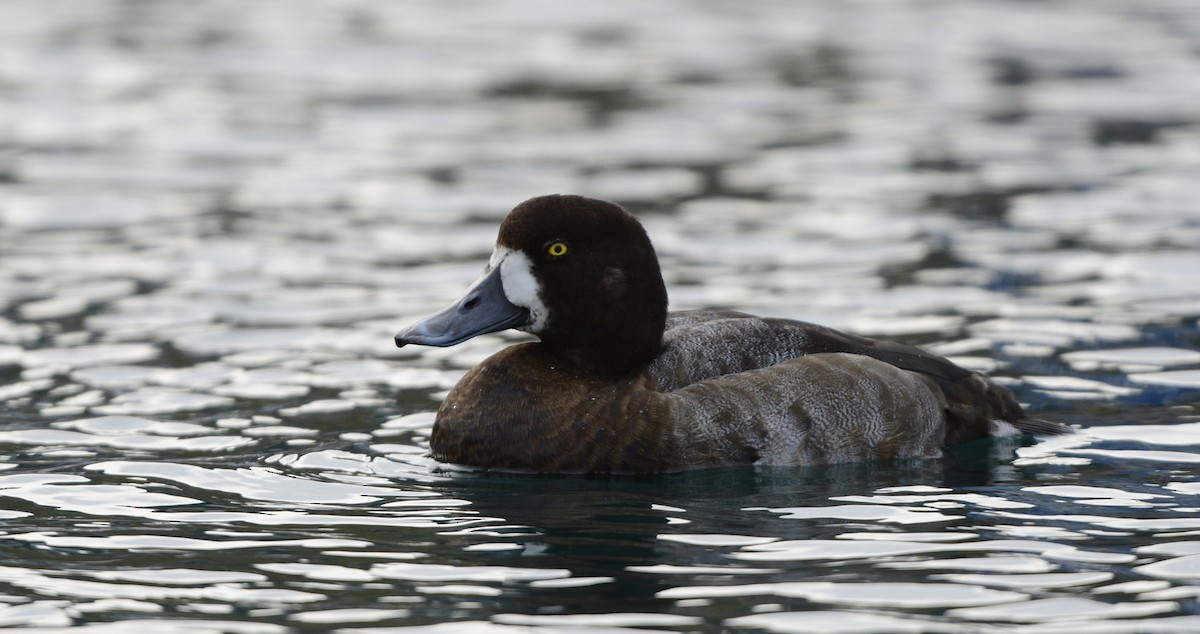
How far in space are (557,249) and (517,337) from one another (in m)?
2.80

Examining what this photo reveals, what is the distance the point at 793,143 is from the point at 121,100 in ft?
20.5

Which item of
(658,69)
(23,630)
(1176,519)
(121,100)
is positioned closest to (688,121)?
(658,69)

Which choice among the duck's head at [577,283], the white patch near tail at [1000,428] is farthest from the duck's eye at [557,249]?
the white patch near tail at [1000,428]

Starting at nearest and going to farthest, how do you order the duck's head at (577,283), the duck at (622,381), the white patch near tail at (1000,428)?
the duck at (622,381), the duck's head at (577,283), the white patch near tail at (1000,428)

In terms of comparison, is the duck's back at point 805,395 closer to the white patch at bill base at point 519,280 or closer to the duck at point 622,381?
the duck at point 622,381

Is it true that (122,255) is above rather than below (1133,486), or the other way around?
above

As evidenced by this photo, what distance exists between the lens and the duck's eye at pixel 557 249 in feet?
23.1

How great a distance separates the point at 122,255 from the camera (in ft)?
36.9

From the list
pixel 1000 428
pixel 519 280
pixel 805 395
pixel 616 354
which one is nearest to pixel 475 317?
pixel 519 280

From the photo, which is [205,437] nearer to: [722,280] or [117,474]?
[117,474]

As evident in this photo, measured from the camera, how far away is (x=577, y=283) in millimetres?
7059

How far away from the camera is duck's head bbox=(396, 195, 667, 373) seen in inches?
277

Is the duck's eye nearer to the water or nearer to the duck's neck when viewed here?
the duck's neck

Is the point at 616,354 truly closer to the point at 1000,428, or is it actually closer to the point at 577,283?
the point at 577,283
